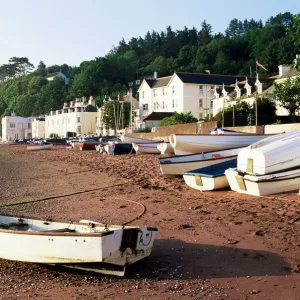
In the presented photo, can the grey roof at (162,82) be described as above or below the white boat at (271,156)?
above

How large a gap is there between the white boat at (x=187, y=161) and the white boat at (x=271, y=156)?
12.6ft

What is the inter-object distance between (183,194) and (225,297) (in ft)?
27.2

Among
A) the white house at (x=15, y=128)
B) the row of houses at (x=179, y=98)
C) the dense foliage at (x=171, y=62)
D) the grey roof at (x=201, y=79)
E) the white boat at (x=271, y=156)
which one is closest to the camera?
the white boat at (x=271, y=156)

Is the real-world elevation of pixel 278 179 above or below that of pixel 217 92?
below

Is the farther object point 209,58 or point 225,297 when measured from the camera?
point 209,58

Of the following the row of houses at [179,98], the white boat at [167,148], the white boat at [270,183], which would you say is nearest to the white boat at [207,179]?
the white boat at [270,183]

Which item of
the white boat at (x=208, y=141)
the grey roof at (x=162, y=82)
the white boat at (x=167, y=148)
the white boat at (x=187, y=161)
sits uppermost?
the grey roof at (x=162, y=82)

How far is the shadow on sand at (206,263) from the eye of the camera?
7457 millimetres

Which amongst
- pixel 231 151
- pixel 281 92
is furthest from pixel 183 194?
pixel 281 92

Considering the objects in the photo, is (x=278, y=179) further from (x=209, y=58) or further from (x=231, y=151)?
(x=209, y=58)

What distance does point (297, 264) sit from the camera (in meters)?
7.69

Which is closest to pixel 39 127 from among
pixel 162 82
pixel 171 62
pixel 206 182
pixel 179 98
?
pixel 171 62

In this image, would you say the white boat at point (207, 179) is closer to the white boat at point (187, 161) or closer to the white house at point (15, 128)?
the white boat at point (187, 161)

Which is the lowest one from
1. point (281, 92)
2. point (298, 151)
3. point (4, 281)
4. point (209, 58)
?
point (4, 281)
